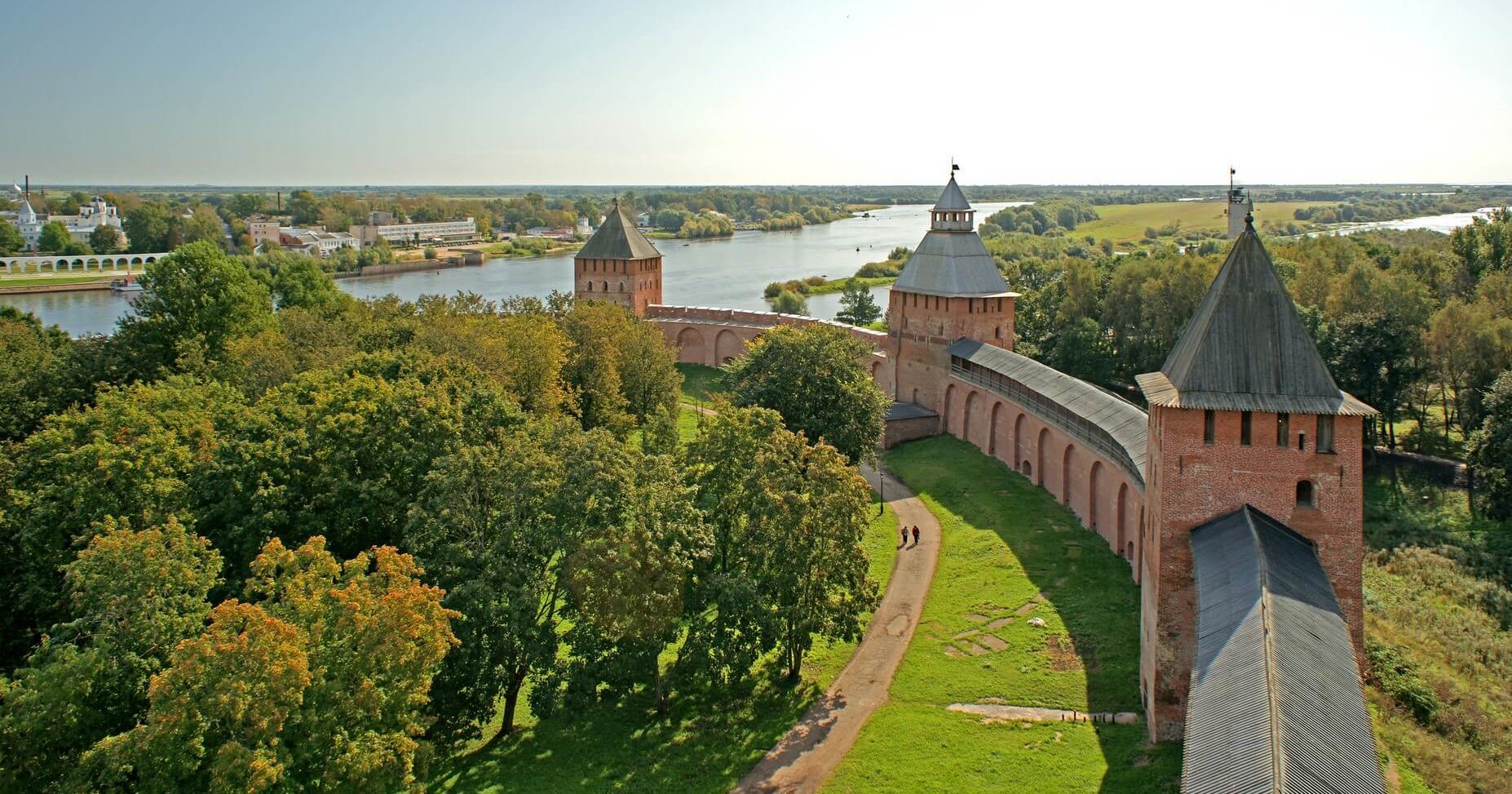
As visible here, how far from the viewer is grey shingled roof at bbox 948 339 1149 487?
945 inches

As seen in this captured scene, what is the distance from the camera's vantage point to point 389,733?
45.1ft

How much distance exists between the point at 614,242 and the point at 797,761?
1506 inches

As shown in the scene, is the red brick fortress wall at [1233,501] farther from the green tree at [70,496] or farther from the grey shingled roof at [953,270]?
the grey shingled roof at [953,270]

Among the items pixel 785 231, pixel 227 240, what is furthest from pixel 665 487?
pixel 785 231

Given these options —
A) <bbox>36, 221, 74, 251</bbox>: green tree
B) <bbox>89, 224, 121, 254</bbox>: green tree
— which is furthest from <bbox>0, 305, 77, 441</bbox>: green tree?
<bbox>89, 224, 121, 254</bbox>: green tree

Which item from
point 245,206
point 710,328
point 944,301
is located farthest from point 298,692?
point 245,206

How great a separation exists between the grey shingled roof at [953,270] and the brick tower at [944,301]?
0.03 metres

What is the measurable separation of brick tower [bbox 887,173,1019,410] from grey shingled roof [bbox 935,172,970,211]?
31 millimetres

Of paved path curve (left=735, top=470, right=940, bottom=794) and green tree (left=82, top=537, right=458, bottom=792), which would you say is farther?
paved path curve (left=735, top=470, right=940, bottom=794)

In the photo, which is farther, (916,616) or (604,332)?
(604,332)

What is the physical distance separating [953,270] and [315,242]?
3789 inches

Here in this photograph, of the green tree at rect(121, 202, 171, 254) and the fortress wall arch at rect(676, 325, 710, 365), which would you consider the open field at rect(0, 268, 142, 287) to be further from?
the fortress wall arch at rect(676, 325, 710, 365)

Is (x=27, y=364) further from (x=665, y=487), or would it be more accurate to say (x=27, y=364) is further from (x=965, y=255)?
(x=965, y=255)

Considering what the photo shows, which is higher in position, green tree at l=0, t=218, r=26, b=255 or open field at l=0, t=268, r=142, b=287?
green tree at l=0, t=218, r=26, b=255
